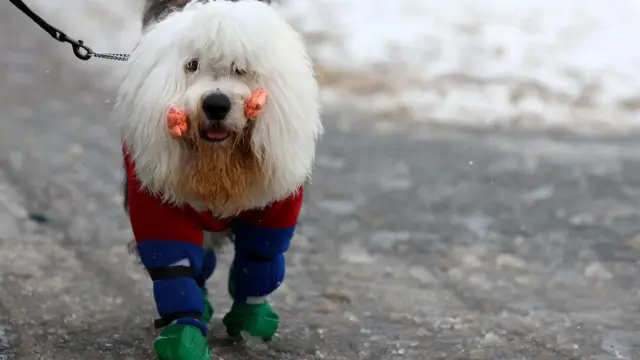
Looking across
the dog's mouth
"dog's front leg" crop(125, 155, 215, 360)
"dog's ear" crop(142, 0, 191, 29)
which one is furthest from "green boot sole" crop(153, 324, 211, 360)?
"dog's ear" crop(142, 0, 191, 29)

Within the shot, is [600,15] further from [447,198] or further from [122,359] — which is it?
[122,359]

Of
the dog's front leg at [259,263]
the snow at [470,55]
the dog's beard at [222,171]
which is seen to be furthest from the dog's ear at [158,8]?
the snow at [470,55]

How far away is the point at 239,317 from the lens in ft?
13.3

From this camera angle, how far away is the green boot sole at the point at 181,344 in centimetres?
348

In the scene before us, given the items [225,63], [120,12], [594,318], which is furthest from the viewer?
[120,12]

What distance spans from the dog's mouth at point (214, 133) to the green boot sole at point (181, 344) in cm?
70

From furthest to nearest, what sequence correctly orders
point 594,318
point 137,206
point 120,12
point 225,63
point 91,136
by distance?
point 120,12 → point 91,136 → point 594,318 → point 137,206 → point 225,63

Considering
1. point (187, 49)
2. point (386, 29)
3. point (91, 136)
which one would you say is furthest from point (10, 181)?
point (386, 29)

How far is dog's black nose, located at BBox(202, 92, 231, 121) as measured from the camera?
311 cm

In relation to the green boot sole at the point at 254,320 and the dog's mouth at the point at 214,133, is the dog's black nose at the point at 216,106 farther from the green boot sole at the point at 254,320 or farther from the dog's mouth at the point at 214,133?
the green boot sole at the point at 254,320

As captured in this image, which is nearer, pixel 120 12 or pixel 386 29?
pixel 386 29

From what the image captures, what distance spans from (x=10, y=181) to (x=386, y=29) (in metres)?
5.72

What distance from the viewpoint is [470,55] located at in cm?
1038

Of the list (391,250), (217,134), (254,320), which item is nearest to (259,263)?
(254,320)
